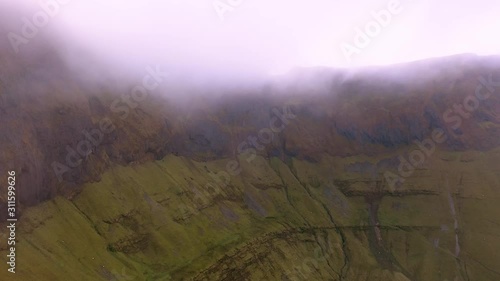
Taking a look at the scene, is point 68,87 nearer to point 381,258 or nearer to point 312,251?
point 312,251

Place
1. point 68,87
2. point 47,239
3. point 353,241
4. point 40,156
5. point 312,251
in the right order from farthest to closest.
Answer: point 353,241 → point 312,251 → point 68,87 → point 40,156 → point 47,239

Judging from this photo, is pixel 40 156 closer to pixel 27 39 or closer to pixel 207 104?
pixel 27 39

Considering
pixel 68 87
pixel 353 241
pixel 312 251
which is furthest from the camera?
pixel 353 241

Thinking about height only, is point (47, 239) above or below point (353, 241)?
below

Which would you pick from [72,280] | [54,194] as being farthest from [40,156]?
[72,280]

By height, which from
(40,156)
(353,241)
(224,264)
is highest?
(40,156)

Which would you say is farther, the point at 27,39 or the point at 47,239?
the point at 27,39
